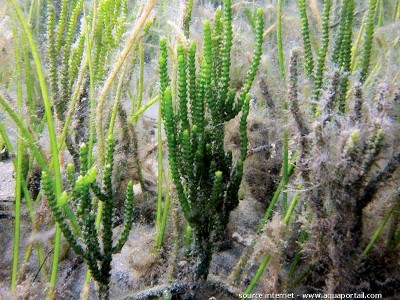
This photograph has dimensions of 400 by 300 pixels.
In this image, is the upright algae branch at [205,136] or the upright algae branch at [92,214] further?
the upright algae branch at [205,136]

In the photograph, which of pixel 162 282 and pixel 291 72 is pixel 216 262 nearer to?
pixel 162 282

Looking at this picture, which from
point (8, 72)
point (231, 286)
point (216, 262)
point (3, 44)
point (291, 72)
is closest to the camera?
point (291, 72)

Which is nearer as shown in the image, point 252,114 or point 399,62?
point 399,62

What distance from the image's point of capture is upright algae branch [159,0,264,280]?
1.85 meters

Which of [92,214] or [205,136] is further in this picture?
[205,136]

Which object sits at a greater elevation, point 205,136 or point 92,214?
point 205,136

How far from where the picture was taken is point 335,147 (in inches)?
70.4

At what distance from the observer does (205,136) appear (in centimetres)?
199

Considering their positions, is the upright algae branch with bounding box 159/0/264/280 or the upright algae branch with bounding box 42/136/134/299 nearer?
the upright algae branch with bounding box 42/136/134/299

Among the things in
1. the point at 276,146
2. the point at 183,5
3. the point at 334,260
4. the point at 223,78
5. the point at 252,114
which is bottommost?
→ the point at 334,260

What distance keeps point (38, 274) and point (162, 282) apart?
0.92m

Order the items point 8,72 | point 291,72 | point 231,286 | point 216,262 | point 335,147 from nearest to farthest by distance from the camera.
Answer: point 335,147 < point 291,72 < point 231,286 < point 216,262 < point 8,72

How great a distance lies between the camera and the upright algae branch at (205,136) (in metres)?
1.85

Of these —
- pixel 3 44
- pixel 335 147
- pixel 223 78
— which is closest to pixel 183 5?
pixel 223 78
